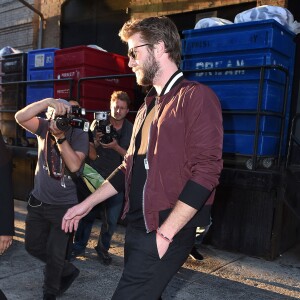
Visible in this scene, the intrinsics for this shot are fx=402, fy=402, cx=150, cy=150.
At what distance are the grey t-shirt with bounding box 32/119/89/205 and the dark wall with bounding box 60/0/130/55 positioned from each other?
5.48 metres

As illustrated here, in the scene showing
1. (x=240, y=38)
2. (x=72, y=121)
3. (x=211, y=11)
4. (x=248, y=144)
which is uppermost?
(x=211, y=11)

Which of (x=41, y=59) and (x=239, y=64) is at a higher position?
(x=41, y=59)

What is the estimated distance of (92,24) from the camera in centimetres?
948

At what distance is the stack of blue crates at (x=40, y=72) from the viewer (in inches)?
271

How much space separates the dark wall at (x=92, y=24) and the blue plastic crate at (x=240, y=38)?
3753 millimetres

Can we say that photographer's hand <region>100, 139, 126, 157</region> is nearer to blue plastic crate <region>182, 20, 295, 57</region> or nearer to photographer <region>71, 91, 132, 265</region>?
photographer <region>71, 91, 132, 265</region>

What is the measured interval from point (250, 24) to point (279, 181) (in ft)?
6.21

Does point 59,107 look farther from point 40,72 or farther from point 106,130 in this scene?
point 40,72

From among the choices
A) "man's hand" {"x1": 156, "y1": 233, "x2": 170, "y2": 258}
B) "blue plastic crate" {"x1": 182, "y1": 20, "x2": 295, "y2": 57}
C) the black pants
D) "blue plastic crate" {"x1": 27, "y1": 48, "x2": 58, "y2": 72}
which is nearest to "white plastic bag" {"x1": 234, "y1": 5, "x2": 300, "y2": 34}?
"blue plastic crate" {"x1": 182, "y1": 20, "x2": 295, "y2": 57}

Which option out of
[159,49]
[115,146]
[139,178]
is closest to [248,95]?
[115,146]

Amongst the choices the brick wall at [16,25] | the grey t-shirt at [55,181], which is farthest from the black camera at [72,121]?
the brick wall at [16,25]

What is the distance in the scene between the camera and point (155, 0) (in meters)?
8.27

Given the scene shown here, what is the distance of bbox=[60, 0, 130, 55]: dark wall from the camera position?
29.6 feet

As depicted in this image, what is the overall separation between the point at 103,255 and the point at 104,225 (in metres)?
0.35
